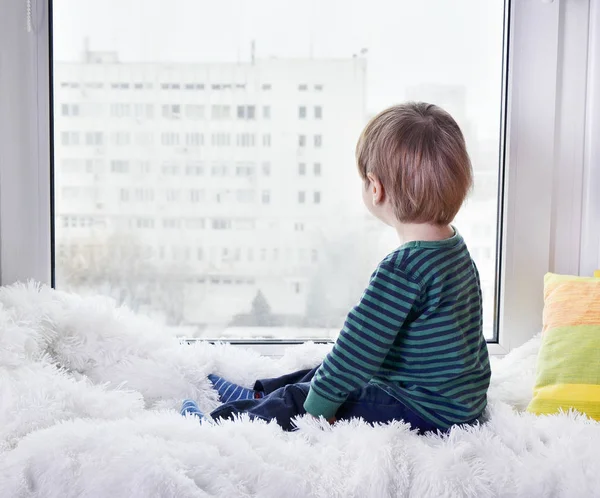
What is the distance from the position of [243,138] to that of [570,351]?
2.63 ft

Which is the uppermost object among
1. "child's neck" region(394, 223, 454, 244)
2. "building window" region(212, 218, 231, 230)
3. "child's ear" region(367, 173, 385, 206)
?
"child's ear" region(367, 173, 385, 206)

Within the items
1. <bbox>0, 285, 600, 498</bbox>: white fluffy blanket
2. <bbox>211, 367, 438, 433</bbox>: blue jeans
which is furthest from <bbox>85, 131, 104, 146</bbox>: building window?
<bbox>211, 367, 438, 433</bbox>: blue jeans

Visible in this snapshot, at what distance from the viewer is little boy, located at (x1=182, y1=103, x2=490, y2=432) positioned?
3.34 ft

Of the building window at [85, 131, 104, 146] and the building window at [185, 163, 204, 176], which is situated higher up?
the building window at [85, 131, 104, 146]

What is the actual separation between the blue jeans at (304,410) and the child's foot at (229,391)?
0.36ft

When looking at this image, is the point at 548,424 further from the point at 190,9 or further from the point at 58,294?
the point at 190,9

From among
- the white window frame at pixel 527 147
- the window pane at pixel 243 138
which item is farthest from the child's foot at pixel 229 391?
the white window frame at pixel 527 147

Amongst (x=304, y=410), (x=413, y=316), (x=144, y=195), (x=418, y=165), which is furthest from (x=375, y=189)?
(x=144, y=195)

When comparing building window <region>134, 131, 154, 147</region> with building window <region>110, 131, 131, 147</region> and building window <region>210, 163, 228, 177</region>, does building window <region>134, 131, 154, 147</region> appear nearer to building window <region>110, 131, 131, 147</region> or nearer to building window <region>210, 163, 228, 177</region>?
building window <region>110, 131, 131, 147</region>

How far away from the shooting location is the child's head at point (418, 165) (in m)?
1.03

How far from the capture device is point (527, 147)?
1.41m

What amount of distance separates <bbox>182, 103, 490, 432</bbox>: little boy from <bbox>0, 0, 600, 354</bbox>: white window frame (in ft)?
1.35

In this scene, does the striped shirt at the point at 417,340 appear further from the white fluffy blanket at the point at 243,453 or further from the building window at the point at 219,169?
the building window at the point at 219,169

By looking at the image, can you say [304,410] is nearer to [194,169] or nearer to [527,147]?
[194,169]
